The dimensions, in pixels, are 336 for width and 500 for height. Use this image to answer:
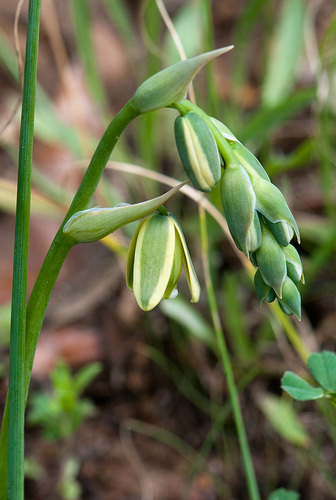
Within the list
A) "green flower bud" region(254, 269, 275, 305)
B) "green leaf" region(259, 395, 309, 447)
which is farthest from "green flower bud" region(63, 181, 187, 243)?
"green leaf" region(259, 395, 309, 447)

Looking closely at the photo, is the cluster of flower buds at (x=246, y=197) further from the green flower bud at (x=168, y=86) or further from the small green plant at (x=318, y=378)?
the small green plant at (x=318, y=378)

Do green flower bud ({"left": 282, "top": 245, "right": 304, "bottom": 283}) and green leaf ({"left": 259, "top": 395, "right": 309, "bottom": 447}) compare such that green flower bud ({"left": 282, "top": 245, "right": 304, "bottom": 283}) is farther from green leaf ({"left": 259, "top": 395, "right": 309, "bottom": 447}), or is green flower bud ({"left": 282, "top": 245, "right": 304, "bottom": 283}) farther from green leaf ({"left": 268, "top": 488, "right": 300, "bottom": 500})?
green leaf ({"left": 259, "top": 395, "right": 309, "bottom": 447})

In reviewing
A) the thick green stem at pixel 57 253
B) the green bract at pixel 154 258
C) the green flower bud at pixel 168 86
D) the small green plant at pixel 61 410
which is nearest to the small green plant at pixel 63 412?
the small green plant at pixel 61 410

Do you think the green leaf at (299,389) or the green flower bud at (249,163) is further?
the green leaf at (299,389)

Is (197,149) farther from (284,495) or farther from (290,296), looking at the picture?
(284,495)

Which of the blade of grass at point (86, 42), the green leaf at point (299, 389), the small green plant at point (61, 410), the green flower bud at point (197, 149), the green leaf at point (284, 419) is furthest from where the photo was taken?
the blade of grass at point (86, 42)

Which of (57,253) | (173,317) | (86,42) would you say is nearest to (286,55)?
(86,42)

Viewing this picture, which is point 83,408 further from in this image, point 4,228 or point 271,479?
point 4,228
